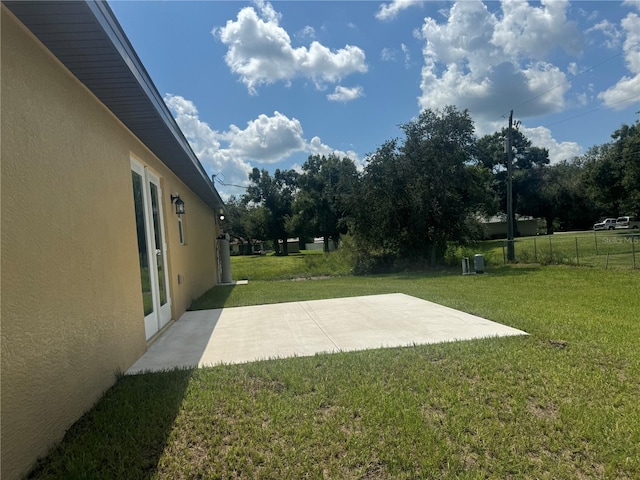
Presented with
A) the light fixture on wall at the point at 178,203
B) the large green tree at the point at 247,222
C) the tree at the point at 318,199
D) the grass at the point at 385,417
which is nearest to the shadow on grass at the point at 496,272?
the grass at the point at 385,417

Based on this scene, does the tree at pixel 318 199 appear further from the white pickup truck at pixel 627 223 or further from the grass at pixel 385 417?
the grass at pixel 385 417

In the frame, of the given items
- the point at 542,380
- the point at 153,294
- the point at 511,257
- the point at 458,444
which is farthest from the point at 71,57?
the point at 511,257

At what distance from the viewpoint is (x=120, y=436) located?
8.98 feet

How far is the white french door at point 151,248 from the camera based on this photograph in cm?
551

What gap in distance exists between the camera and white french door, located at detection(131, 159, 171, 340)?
5512 millimetres

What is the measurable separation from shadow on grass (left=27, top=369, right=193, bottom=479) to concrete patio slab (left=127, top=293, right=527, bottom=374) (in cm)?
81

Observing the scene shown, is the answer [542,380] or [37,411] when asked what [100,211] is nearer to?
[37,411]

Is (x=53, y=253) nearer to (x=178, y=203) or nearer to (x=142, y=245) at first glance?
(x=142, y=245)

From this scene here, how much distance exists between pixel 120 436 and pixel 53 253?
1429 millimetres

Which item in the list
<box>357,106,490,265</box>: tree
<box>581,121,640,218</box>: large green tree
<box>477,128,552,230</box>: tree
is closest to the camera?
<box>357,106,490,265</box>: tree

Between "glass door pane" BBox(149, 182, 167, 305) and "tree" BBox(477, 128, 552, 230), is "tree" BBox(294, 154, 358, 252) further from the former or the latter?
"glass door pane" BBox(149, 182, 167, 305)

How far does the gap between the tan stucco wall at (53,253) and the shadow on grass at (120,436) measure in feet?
0.38

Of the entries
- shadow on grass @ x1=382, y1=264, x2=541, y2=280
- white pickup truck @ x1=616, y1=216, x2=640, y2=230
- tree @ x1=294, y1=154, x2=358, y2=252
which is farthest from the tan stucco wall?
white pickup truck @ x1=616, y1=216, x2=640, y2=230

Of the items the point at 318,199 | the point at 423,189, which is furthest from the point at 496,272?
the point at 318,199
